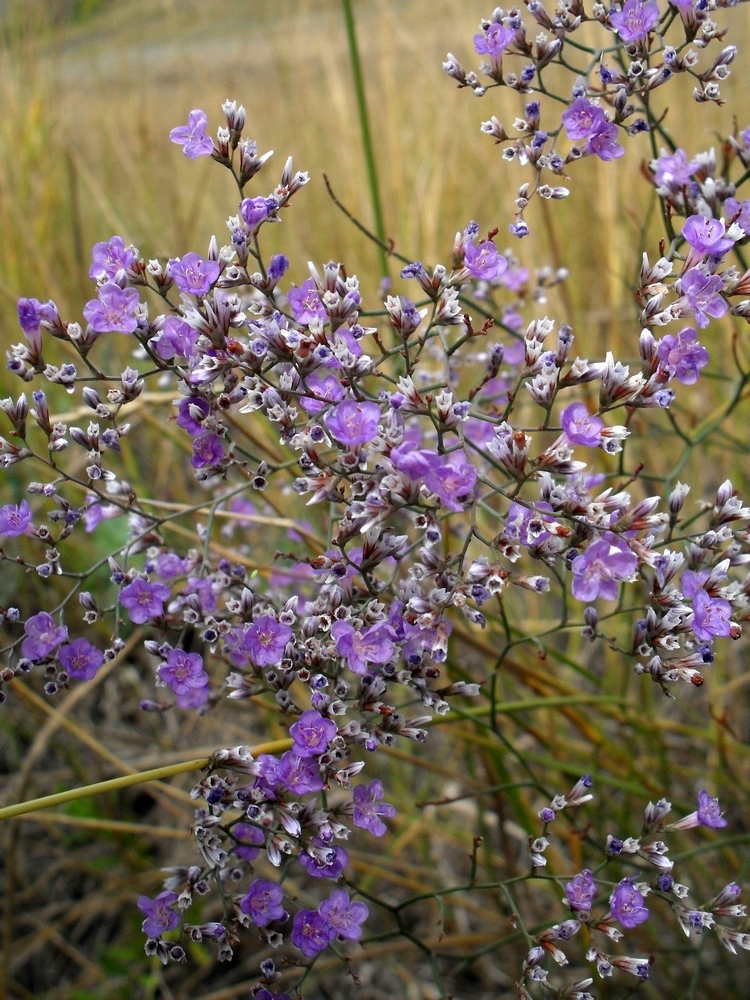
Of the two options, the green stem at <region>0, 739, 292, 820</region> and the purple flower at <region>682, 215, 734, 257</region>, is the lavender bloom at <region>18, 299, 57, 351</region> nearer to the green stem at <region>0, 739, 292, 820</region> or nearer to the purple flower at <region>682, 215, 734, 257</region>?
the green stem at <region>0, 739, 292, 820</region>

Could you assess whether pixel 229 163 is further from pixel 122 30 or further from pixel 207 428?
pixel 122 30

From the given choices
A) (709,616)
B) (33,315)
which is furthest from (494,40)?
(709,616)

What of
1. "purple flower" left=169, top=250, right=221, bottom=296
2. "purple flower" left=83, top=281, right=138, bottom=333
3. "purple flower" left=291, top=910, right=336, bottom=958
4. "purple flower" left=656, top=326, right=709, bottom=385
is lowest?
"purple flower" left=291, top=910, right=336, bottom=958

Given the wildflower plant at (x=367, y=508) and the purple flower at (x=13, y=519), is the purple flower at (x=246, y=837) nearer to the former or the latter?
the wildflower plant at (x=367, y=508)

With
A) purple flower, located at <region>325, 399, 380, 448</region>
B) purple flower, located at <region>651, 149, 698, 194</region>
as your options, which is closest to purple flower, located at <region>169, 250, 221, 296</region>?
purple flower, located at <region>325, 399, 380, 448</region>

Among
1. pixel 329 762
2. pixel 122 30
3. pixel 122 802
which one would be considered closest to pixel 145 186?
pixel 122 30

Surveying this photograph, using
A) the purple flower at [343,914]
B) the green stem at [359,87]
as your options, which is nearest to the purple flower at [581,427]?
the purple flower at [343,914]

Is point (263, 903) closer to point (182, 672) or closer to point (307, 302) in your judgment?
point (182, 672)
